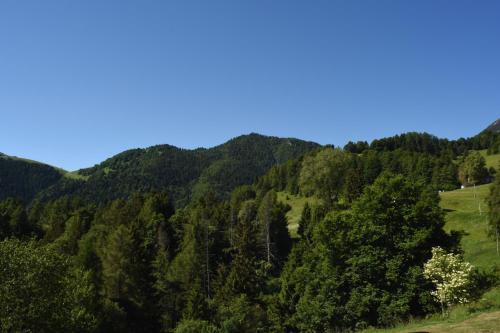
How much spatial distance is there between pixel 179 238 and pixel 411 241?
67812 millimetres

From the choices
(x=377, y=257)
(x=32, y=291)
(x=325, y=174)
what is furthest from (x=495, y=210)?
(x=32, y=291)

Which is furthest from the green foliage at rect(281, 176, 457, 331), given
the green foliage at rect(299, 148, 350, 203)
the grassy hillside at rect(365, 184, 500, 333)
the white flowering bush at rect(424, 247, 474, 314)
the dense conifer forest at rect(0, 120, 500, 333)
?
the green foliage at rect(299, 148, 350, 203)

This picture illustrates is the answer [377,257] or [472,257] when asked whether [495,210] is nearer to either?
[472,257]

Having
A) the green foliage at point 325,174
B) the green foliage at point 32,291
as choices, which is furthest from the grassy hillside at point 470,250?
the green foliage at point 32,291

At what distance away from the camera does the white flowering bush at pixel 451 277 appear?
973 inches

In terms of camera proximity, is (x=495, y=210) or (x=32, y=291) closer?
(x=32, y=291)

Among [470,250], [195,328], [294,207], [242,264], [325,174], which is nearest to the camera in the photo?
[195,328]

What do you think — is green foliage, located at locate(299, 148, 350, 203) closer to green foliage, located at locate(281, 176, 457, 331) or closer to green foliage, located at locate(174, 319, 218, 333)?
green foliage, located at locate(174, 319, 218, 333)

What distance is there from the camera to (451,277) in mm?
25781

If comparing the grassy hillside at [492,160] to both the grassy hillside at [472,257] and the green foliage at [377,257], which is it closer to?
the grassy hillside at [472,257]

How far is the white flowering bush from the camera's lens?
81.1 ft

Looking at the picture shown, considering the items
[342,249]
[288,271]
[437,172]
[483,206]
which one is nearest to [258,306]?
[288,271]

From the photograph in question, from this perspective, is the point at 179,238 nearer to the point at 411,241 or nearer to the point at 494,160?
the point at 411,241

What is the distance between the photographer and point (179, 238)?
94.8 meters
